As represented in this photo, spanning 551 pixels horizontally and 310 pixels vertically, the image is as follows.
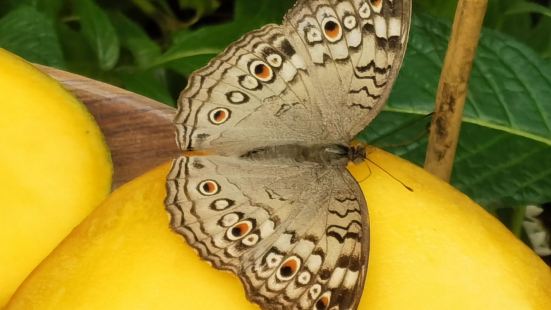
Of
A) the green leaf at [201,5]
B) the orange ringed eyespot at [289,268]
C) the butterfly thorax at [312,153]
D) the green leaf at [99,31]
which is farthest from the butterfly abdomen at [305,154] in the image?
the green leaf at [201,5]

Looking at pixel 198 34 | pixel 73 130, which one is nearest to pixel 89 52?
pixel 198 34

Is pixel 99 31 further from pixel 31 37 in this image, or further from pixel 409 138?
pixel 409 138

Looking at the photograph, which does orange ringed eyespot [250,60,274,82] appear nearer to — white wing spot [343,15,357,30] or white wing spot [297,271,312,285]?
white wing spot [343,15,357,30]

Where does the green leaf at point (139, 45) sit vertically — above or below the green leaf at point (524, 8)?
below

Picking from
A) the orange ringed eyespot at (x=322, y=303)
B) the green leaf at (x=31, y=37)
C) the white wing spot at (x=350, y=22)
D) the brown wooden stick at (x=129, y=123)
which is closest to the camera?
the orange ringed eyespot at (x=322, y=303)

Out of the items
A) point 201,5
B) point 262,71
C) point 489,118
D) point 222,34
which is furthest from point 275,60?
point 201,5

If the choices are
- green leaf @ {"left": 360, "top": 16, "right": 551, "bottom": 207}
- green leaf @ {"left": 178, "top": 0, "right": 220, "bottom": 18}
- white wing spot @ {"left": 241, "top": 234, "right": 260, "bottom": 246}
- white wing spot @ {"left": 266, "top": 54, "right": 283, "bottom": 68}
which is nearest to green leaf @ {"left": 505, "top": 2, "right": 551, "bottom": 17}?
green leaf @ {"left": 360, "top": 16, "right": 551, "bottom": 207}

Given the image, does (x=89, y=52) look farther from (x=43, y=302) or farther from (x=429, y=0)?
(x=43, y=302)

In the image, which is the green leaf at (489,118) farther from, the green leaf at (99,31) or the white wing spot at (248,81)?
the green leaf at (99,31)
